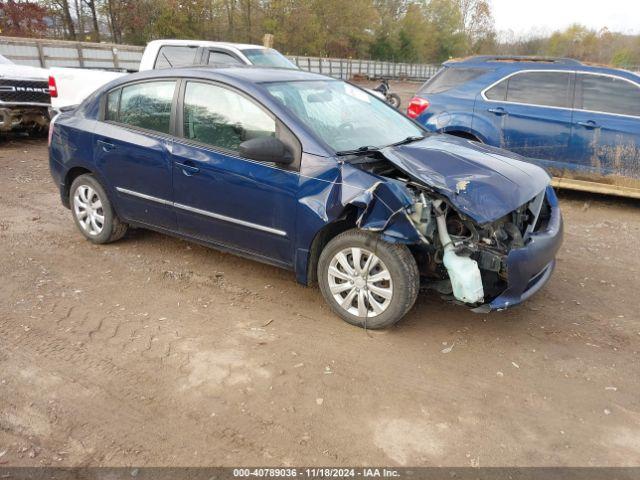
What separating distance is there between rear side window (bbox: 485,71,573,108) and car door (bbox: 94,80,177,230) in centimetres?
459

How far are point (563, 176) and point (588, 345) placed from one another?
375 centimetres

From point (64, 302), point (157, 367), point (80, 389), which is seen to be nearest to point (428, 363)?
point (157, 367)

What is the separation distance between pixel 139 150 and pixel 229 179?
1.05 meters

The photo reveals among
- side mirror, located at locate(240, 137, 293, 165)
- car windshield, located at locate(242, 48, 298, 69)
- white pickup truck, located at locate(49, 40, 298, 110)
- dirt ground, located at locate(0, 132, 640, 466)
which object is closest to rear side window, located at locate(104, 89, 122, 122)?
dirt ground, located at locate(0, 132, 640, 466)

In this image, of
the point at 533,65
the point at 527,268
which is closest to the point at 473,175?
the point at 527,268

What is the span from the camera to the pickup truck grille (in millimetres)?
9633

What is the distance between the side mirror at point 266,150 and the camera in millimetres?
3784

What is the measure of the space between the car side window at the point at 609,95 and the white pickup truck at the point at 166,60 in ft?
16.2

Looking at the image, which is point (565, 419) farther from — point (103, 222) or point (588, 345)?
point (103, 222)

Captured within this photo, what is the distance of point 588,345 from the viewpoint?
12.3 ft

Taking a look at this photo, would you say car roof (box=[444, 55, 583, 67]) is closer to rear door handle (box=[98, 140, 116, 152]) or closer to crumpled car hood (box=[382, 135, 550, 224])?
crumpled car hood (box=[382, 135, 550, 224])

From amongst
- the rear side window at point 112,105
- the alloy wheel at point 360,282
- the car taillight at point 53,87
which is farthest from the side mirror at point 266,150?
the car taillight at point 53,87

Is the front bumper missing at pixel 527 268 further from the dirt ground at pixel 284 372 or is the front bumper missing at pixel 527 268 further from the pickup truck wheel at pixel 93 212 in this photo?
the pickup truck wheel at pixel 93 212

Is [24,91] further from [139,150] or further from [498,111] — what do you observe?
[498,111]
